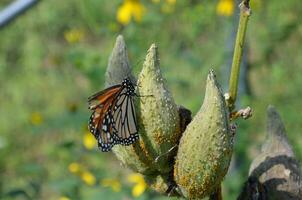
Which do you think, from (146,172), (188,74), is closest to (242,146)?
(188,74)

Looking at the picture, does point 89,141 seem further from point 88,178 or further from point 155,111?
point 155,111

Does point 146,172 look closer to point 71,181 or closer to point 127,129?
point 127,129

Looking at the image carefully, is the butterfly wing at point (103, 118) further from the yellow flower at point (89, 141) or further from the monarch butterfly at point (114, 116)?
the yellow flower at point (89, 141)

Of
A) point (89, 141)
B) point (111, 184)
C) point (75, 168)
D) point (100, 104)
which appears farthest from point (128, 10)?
point (100, 104)

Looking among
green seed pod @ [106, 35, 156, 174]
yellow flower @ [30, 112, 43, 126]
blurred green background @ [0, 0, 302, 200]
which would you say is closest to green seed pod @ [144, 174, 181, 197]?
green seed pod @ [106, 35, 156, 174]

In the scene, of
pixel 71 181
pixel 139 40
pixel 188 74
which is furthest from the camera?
pixel 188 74

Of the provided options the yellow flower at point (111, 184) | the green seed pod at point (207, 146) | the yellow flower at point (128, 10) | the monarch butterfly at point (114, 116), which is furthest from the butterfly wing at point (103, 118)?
the yellow flower at point (128, 10)

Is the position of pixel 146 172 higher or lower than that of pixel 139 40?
lower
